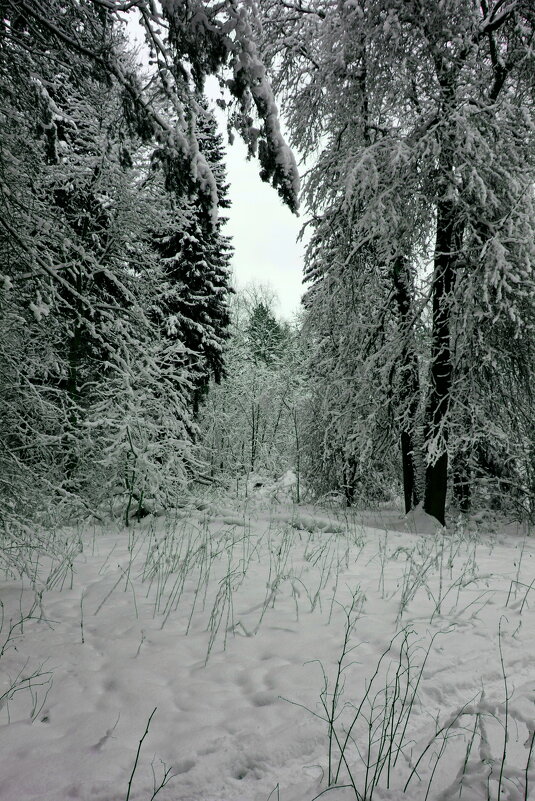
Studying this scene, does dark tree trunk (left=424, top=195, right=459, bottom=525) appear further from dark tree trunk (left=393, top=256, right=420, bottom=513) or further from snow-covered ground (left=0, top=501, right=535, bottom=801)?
snow-covered ground (left=0, top=501, right=535, bottom=801)

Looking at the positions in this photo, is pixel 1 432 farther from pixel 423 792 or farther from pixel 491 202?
pixel 491 202

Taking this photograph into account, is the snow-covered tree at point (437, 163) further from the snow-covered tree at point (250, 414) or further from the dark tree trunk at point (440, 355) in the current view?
the snow-covered tree at point (250, 414)

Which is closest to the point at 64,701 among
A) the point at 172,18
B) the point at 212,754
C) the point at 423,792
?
the point at 212,754

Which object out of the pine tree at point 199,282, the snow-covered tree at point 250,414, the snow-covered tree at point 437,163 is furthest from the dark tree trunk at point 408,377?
the snow-covered tree at point 250,414

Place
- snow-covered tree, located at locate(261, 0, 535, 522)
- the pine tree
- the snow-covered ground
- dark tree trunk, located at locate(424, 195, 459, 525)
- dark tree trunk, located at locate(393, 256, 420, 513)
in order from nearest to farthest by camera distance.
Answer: the snow-covered ground
snow-covered tree, located at locate(261, 0, 535, 522)
dark tree trunk, located at locate(424, 195, 459, 525)
dark tree trunk, located at locate(393, 256, 420, 513)
the pine tree

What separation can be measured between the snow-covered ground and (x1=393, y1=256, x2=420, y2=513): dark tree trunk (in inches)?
181

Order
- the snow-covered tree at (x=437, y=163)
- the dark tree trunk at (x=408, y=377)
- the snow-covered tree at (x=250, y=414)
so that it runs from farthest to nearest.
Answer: the snow-covered tree at (x=250, y=414)
the dark tree trunk at (x=408, y=377)
the snow-covered tree at (x=437, y=163)

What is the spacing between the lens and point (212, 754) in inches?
79.4

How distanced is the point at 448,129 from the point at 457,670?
8222 mm

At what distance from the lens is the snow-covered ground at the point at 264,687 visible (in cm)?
189

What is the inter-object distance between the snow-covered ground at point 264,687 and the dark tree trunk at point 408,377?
15.1 ft

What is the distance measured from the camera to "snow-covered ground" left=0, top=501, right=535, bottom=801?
189cm

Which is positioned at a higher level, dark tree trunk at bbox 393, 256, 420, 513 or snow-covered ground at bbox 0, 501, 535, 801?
dark tree trunk at bbox 393, 256, 420, 513

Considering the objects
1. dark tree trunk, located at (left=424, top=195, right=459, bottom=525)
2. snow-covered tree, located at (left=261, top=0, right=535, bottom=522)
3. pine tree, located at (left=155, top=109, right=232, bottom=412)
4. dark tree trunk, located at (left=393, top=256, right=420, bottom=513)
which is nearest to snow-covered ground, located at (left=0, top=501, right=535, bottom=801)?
dark tree trunk, located at (left=424, top=195, right=459, bottom=525)
